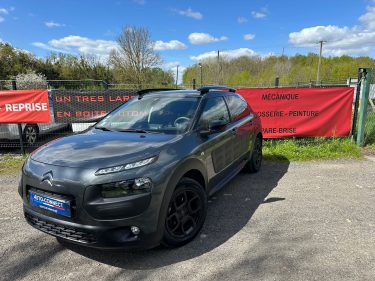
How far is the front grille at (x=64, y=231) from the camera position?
2.60m

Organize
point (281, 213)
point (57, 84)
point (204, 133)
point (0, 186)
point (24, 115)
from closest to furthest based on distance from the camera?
point (204, 133) < point (281, 213) < point (0, 186) < point (24, 115) < point (57, 84)

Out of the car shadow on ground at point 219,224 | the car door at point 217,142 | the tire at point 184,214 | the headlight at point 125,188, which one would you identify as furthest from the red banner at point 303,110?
the headlight at point 125,188

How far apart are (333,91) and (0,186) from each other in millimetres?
7407

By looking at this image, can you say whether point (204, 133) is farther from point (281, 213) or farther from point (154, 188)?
point (281, 213)

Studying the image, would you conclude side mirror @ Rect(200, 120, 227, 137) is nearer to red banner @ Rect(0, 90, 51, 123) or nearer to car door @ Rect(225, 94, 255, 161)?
car door @ Rect(225, 94, 255, 161)

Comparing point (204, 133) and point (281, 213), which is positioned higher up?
point (204, 133)

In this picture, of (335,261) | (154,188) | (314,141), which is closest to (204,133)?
(154,188)

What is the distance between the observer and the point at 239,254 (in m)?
3.01

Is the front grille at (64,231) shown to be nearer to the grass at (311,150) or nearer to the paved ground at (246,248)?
the paved ground at (246,248)

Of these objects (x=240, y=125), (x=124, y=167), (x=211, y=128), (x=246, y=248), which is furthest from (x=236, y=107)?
(x=124, y=167)

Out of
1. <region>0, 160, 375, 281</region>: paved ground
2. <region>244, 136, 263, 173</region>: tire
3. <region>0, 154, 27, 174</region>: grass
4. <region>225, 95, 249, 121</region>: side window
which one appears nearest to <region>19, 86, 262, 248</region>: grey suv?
<region>0, 160, 375, 281</region>: paved ground

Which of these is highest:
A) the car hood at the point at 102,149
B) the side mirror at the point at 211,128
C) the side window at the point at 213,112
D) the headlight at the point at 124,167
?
the side window at the point at 213,112

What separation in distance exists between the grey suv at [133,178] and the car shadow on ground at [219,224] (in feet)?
0.54

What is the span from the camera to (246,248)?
123 inches
